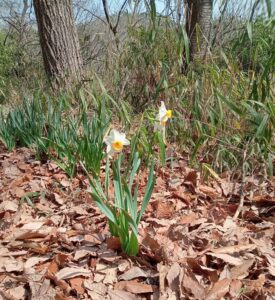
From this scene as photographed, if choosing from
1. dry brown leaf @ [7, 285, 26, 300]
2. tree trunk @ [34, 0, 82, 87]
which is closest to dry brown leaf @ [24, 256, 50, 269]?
dry brown leaf @ [7, 285, 26, 300]

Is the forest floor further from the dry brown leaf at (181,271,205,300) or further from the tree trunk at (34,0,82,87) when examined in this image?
the tree trunk at (34,0,82,87)

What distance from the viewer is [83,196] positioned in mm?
2033

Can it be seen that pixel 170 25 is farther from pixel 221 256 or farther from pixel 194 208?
pixel 221 256

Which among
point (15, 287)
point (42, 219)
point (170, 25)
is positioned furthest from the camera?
point (170, 25)

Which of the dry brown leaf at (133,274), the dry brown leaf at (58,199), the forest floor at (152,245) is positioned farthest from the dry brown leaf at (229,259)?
the dry brown leaf at (58,199)

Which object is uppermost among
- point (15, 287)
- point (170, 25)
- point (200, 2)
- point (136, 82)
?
point (200, 2)

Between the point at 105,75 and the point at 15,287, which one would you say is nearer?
the point at 15,287

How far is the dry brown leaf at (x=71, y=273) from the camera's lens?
135 centimetres

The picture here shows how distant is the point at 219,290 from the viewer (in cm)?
127

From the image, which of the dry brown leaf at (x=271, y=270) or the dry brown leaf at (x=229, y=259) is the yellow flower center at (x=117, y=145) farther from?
the dry brown leaf at (x=271, y=270)

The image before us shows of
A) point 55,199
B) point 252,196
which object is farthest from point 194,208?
point 55,199

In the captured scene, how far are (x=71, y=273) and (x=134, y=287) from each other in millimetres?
253

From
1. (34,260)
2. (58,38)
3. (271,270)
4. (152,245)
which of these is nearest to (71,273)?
(34,260)

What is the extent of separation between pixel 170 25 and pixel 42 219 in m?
1.91
